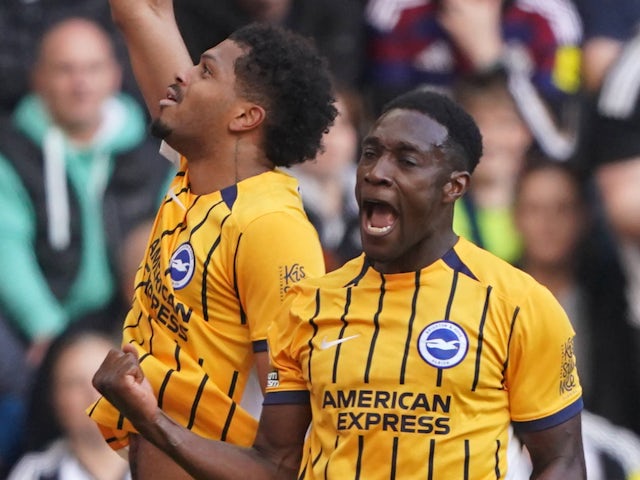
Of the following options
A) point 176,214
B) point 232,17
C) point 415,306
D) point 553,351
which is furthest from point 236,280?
point 232,17

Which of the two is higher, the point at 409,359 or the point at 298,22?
Result: the point at 409,359

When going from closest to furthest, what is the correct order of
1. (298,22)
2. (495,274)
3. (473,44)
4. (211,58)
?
(495,274)
(211,58)
(298,22)
(473,44)

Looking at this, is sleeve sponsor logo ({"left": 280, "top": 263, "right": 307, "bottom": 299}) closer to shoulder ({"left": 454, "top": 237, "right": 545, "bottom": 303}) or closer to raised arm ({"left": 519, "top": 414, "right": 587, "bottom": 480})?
shoulder ({"left": 454, "top": 237, "right": 545, "bottom": 303})

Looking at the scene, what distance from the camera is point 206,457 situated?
3.80m

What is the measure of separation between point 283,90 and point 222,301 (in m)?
0.70

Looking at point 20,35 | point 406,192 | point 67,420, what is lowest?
point 67,420

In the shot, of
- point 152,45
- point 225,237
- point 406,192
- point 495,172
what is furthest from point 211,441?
point 495,172

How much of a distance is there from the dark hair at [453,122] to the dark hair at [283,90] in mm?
635

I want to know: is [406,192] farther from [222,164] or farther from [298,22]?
[298,22]

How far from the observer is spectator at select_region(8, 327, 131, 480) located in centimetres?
729

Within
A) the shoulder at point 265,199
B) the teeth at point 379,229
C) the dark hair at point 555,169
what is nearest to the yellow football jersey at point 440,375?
the teeth at point 379,229

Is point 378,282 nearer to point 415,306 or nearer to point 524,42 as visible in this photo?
point 415,306

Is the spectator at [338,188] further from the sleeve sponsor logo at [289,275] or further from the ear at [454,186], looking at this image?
the ear at [454,186]

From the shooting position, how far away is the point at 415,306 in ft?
11.8
